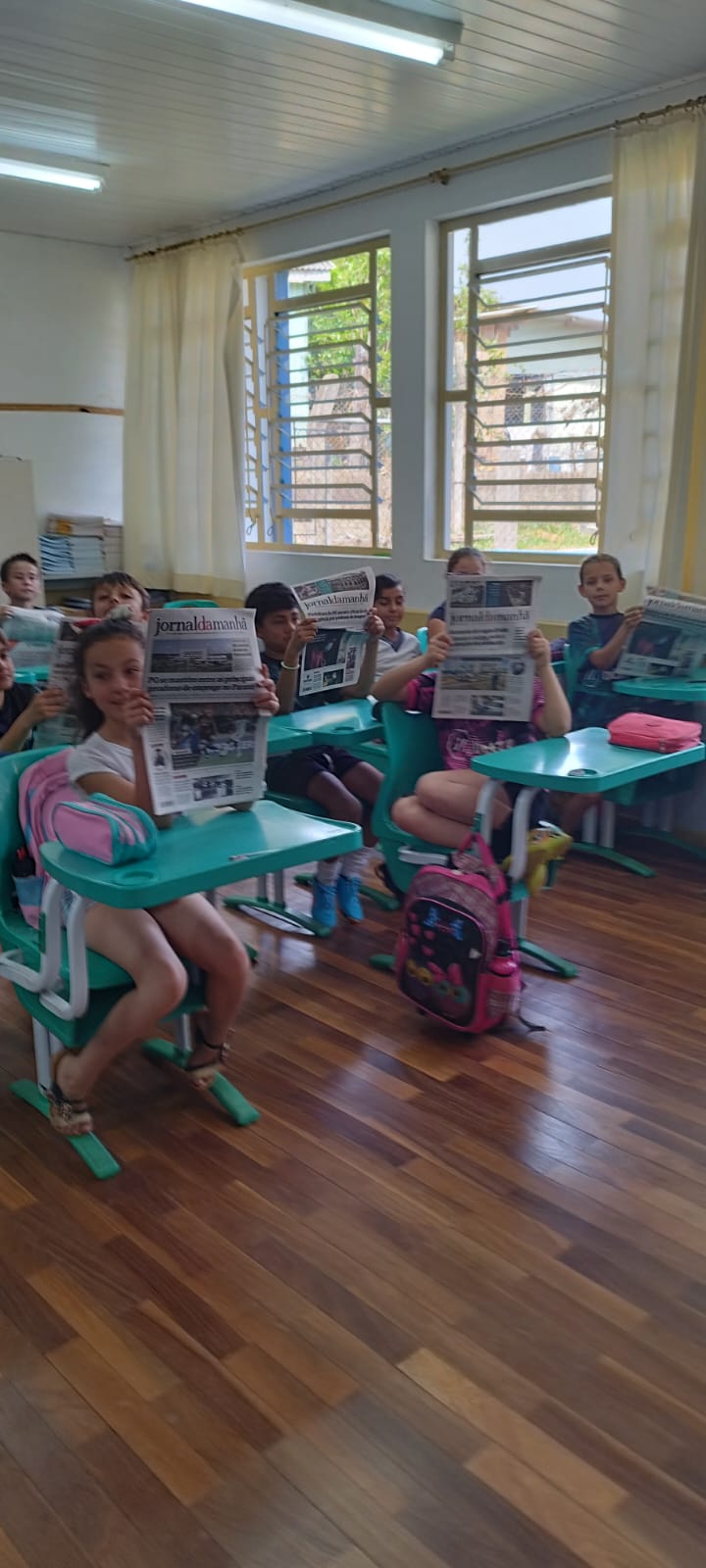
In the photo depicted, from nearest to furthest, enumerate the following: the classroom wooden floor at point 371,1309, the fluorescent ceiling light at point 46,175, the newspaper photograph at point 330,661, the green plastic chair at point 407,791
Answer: the classroom wooden floor at point 371,1309 < the green plastic chair at point 407,791 < the newspaper photograph at point 330,661 < the fluorescent ceiling light at point 46,175

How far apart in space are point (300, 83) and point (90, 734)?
2.89 meters

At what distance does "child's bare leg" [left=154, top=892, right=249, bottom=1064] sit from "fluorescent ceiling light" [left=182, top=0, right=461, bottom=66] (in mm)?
2670

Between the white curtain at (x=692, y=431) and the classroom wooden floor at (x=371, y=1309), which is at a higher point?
the white curtain at (x=692, y=431)

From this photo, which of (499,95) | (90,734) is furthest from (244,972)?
(499,95)

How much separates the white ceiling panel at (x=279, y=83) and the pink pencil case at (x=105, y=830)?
2692 millimetres

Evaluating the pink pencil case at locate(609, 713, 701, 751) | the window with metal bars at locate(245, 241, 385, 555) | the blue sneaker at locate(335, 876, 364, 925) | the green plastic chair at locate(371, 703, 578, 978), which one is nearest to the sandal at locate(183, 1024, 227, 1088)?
the green plastic chair at locate(371, 703, 578, 978)

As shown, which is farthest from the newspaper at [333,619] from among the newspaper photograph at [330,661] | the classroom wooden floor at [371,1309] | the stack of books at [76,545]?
the stack of books at [76,545]

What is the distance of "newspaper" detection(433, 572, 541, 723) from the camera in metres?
2.88

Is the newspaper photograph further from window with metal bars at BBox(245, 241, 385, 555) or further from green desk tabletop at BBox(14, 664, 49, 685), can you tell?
window with metal bars at BBox(245, 241, 385, 555)

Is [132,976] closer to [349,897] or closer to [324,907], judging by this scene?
[324,907]

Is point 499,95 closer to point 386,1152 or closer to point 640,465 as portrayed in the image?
point 640,465

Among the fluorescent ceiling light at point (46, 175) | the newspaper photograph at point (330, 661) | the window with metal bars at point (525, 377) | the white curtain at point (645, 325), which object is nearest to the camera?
the newspaper photograph at point (330, 661)

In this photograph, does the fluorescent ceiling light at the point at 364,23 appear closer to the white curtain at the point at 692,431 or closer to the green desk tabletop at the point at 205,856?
the white curtain at the point at 692,431

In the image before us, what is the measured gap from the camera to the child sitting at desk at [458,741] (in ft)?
9.71
